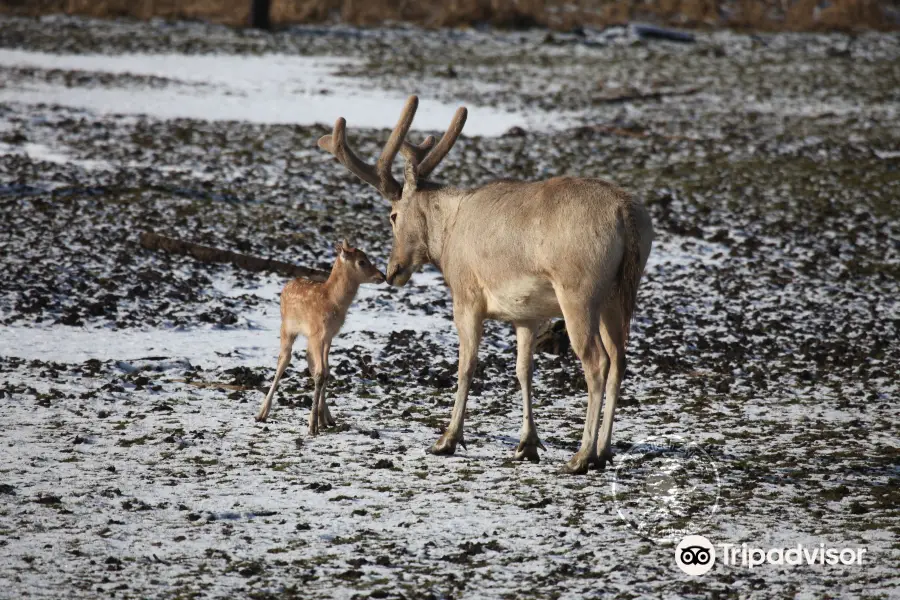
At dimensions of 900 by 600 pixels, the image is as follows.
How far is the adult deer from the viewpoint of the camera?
732 cm

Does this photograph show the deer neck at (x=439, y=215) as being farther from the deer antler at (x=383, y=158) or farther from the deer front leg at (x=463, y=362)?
the deer front leg at (x=463, y=362)

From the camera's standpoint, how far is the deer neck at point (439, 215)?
342 inches

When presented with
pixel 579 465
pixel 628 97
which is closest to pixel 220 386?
pixel 579 465

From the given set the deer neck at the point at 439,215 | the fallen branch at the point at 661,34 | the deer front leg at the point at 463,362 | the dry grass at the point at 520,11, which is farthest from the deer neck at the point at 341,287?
the dry grass at the point at 520,11

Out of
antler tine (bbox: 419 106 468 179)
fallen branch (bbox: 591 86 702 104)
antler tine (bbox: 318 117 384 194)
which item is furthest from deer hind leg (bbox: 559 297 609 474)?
fallen branch (bbox: 591 86 702 104)

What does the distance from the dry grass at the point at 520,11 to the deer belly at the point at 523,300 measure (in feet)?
75.0

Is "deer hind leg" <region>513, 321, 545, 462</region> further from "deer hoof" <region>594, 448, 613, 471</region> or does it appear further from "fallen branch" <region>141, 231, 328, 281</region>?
"fallen branch" <region>141, 231, 328, 281</region>

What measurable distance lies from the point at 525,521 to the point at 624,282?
1.76m

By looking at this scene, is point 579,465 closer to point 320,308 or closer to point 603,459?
point 603,459

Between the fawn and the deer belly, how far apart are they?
1231mm

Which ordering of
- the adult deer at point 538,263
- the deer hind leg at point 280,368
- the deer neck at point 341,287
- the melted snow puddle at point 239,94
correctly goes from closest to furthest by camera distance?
the adult deer at point 538,263
the deer hind leg at point 280,368
the deer neck at point 341,287
the melted snow puddle at point 239,94

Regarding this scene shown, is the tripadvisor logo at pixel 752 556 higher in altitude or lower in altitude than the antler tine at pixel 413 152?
lower

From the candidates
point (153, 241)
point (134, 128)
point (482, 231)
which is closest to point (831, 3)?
point (134, 128)

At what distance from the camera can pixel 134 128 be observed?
60.6 ft
